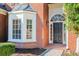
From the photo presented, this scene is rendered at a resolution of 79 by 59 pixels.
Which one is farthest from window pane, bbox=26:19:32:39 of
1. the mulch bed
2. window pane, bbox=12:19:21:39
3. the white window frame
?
the mulch bed

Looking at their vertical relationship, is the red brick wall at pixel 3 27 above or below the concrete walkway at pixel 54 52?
above

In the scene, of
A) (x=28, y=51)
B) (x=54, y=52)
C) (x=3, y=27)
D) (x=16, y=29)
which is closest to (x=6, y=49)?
(x=28, y=51)

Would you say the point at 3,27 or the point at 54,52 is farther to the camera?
the point at 3,27

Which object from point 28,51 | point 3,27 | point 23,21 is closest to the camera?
point 28,51

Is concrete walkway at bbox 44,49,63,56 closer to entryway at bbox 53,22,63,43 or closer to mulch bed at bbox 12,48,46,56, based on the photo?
mulch bed at bbox 12,48,46,56

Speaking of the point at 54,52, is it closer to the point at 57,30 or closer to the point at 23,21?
the point at 57,30

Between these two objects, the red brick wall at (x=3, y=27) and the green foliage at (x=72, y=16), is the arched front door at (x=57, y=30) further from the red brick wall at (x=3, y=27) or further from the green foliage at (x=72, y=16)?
the red brick wall at (x=3, y=27)

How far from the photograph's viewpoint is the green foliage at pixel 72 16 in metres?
5.84

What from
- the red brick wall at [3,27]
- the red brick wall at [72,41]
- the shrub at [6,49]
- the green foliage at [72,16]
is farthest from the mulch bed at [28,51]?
the green foliage at [72,16]

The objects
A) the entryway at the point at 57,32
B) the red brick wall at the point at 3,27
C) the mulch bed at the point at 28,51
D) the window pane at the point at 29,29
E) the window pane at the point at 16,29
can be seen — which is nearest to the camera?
the mulch bed at the point at 28,51

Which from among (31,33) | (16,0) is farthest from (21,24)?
(16,0)

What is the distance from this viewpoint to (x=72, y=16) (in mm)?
5922

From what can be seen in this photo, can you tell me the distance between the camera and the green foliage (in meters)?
5.84

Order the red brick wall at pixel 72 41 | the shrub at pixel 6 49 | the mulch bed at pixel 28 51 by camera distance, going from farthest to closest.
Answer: the red brick wall at pixel 72 41, the mulch bed at pixel 28 51, the shrub at pixel 6 49
